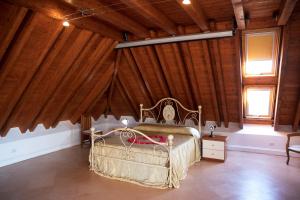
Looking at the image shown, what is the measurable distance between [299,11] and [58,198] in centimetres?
493

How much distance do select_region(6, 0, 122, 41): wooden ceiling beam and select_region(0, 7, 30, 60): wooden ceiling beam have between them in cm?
14

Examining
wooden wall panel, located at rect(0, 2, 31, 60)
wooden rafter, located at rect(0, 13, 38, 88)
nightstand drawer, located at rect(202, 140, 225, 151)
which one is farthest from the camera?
nightstand drawer, located at rect(202, 140, 225, 151)

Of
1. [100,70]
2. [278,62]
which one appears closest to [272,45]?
[278,62]

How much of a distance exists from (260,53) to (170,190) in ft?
11.4

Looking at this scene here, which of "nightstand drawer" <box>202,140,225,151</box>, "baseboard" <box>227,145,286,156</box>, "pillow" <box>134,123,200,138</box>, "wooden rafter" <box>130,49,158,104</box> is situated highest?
"wooden rafter" <box>130,49,158,104</box>

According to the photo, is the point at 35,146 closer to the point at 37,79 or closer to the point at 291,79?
the point at 37,79

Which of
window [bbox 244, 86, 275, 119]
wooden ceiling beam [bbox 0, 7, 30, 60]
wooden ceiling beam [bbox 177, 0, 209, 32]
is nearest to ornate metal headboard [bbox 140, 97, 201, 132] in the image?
window [bbox 244, 86, 275, 119]

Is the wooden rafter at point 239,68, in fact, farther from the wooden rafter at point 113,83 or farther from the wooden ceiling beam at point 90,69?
the wooden rafter at point 113,83

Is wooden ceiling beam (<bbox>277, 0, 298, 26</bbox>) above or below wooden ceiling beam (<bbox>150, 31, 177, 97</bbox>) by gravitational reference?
above

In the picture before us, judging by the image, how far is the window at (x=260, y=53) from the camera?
4.89m

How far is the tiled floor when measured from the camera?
3688 mm

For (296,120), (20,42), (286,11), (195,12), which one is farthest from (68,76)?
(296,120)

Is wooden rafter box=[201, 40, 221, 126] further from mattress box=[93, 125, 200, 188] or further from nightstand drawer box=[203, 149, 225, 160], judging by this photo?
mattress box=[93, 125, 200, 188]

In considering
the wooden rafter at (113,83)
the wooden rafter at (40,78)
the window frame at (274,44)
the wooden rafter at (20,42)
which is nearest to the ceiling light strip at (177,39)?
the wooden rafter at (113,83)
